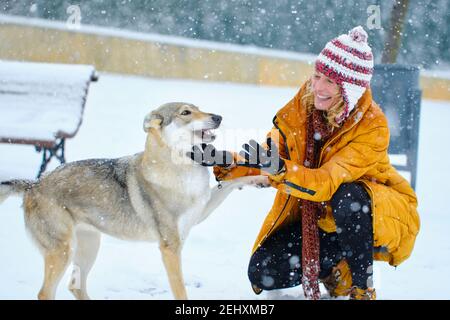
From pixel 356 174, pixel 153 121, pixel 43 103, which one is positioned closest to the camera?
pixel 356 174

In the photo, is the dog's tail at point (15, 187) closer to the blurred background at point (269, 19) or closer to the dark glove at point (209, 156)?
the dark glove at point (209, 156)

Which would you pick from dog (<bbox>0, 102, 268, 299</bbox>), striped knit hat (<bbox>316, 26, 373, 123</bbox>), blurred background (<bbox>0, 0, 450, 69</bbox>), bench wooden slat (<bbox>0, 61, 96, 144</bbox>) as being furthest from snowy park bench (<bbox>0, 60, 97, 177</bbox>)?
blurred background (<bbox>0, 0, 450, 69</bbox>)

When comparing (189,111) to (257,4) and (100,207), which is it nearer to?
(100,207)

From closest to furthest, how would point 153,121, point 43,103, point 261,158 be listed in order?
1. point 261,158
2. point 153,121
3. point 43,103

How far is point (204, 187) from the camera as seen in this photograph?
3.03 meters

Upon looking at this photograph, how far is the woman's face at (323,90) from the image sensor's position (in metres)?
2.87

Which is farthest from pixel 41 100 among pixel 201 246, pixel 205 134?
pixel 205 134

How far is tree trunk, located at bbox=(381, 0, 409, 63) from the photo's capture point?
7059mm

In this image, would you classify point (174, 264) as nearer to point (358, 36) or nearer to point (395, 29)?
point (358, 36)

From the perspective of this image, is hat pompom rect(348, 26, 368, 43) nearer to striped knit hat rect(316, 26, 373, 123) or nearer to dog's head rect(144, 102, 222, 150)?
striped knit hat rect(316, 26, 373, 123)

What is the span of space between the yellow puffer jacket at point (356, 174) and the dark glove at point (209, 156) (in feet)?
0.53

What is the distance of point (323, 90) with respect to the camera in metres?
2.88

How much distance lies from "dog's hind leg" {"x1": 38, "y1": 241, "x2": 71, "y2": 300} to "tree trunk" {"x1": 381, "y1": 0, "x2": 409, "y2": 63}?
529 cm

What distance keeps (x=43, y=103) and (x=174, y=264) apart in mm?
3237
